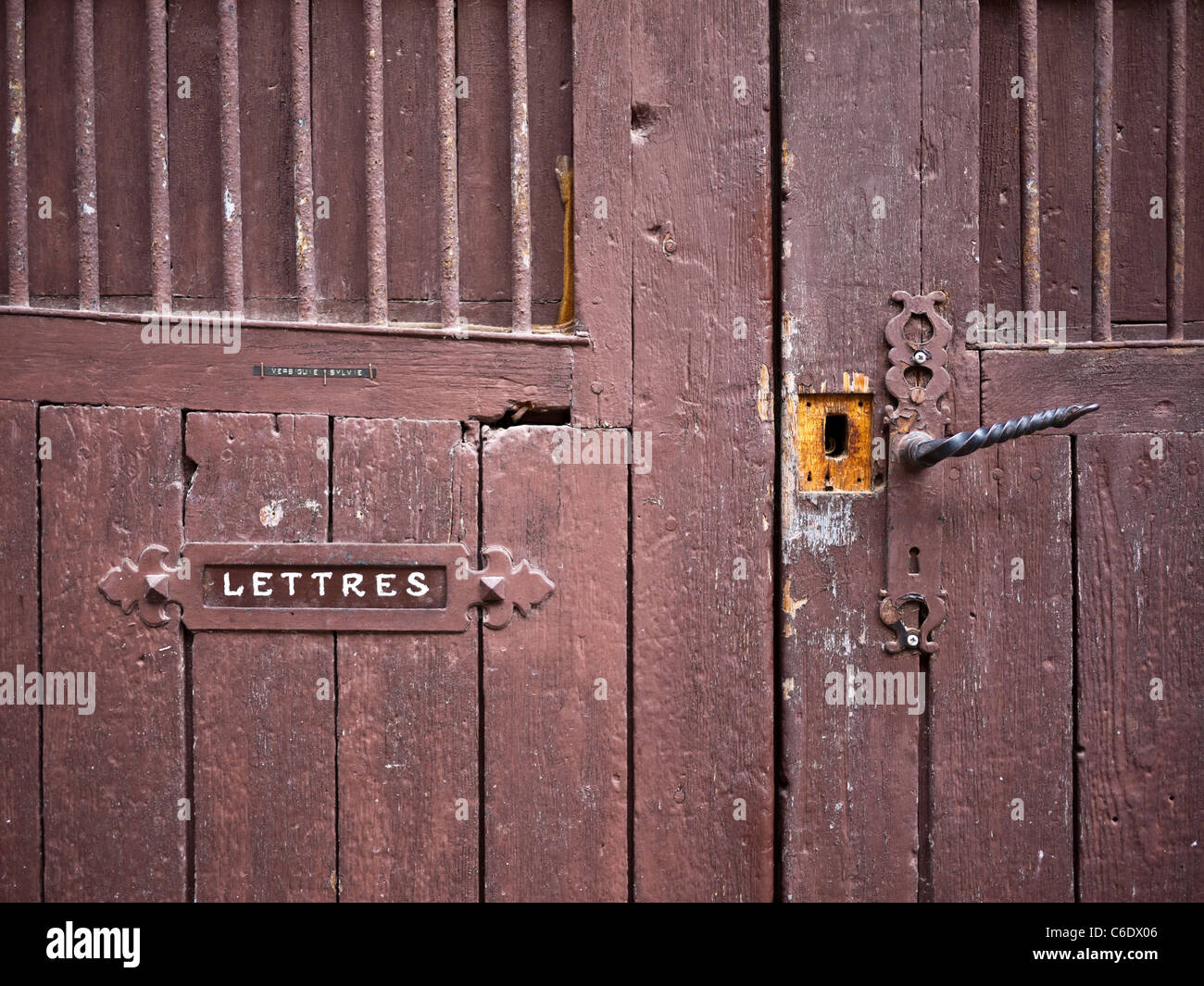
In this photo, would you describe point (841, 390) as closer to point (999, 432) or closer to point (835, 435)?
point (835, 435)

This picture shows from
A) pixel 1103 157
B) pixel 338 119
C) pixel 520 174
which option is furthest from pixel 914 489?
pixel 338 119

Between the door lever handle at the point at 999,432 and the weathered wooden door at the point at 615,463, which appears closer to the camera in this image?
the door lever handle at the point at 999,432

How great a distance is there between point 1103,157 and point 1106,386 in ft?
1.01

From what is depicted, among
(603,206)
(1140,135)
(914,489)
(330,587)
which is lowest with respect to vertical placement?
(330,587)

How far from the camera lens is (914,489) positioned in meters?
1.08

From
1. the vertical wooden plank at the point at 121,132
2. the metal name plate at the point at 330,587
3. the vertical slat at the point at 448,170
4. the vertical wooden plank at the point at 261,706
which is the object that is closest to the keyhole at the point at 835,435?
the metal name plate at the point at 330,587

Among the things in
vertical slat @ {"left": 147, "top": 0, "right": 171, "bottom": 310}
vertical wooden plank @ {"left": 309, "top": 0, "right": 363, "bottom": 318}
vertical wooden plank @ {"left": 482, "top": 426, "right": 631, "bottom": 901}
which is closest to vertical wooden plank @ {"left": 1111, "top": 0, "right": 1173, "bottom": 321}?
A: vertical wooden plank @ {"left": 482, "top": 426, "right": 631, "bottom": 901}

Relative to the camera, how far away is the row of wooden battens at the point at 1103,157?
106cm

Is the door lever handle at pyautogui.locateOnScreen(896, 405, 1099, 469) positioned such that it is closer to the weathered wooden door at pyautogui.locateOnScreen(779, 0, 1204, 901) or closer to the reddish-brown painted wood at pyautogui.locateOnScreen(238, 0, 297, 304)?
the weathered wooden door at pyautogui.locateOnScreen(779, 0, 1204, 901)

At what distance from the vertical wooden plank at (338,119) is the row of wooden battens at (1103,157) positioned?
90 cm

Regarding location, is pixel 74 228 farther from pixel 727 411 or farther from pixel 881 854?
pixel 881 854

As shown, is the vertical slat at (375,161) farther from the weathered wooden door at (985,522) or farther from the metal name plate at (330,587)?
the weathered wooden door at (985,522)

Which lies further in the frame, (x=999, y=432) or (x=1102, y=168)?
(x=1102, y=168)

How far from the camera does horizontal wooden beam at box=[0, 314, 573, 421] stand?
3.46 ft
